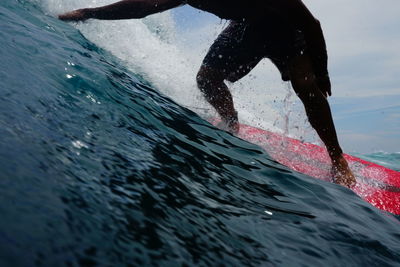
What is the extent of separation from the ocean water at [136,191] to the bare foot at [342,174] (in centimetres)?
20

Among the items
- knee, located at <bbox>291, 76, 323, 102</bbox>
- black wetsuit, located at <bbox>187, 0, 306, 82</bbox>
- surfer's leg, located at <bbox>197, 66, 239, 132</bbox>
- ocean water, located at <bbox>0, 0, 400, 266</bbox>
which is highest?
A: black wetsuit, located at <bbox>187, 0, 306, 82</bbox>

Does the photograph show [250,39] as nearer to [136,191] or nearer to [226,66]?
[226,66]

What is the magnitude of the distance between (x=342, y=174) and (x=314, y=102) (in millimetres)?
499

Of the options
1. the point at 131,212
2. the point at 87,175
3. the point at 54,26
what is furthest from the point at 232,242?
the point at 54,26

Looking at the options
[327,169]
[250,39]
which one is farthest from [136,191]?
[327,169]

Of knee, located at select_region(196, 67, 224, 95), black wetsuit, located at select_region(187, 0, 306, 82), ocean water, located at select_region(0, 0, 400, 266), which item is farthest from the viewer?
knee, located at select_region(196, 67, 224, 95)

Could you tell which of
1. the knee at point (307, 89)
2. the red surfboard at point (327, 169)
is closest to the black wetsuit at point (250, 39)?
the knee at point (307, 89)

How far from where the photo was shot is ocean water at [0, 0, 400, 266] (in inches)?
23.2

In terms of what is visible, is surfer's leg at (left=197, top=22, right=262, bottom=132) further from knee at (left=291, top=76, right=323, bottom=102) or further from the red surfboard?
knee at (left=291, top=76, right=323, bottom=102)

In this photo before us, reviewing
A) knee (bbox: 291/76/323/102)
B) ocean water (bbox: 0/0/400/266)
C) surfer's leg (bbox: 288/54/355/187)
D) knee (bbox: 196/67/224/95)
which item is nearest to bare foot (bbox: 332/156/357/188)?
surfer's leg (bbox: 288/54/355/187)

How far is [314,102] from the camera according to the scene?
1984 mm

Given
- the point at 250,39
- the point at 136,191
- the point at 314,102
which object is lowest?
the point at 136,191

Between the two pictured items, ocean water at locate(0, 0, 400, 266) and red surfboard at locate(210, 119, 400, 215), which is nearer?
ocean water at locate(0, 0, 400, 266)

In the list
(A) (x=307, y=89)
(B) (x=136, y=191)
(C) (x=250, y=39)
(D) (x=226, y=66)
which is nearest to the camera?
(B) (x=136, y=191)
